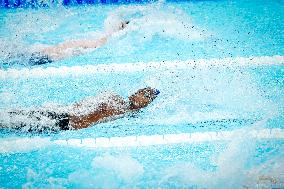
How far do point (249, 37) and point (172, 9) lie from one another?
4.49 ft

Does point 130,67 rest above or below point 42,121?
above

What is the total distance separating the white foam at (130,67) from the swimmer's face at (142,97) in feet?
1.65

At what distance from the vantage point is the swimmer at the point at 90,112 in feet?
9.20

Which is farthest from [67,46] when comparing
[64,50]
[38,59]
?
[38,59]

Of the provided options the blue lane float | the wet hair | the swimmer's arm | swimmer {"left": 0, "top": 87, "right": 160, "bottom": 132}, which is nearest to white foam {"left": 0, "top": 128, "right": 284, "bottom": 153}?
swimmer {"left": 0, "top": 87, "right": 160, "bottom": 132}

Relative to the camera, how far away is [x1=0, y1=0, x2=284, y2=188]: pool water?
95.4 inches

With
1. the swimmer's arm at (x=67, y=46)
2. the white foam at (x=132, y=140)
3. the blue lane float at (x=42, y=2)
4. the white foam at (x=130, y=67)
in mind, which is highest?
the blue lane float at (x=42, y=2)

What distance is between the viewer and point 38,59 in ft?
12.6

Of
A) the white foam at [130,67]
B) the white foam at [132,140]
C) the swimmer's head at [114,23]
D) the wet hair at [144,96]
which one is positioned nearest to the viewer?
the white foam at [132,140]

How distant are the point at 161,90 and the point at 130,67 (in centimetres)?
61

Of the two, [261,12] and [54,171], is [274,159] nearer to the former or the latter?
[54,171]

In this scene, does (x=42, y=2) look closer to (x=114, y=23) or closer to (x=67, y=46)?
(x=114, y=23)

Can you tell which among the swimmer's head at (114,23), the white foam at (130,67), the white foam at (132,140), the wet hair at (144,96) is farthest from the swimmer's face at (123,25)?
the white foam at (132,140)

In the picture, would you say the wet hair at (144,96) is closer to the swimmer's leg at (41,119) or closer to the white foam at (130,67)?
the white foam at (130,67)
